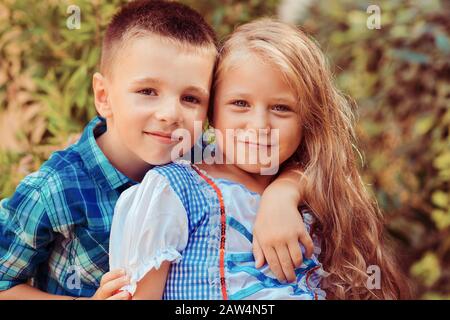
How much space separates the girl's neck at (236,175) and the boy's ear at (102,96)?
0.95 ft

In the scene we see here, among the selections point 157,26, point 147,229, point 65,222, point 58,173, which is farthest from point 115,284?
point 157,26

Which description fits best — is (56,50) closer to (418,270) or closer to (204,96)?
(204,96)

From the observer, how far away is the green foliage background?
276 centimetres

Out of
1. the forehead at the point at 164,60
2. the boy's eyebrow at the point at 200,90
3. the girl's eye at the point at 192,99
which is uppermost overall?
the forehead at the point at 164,60

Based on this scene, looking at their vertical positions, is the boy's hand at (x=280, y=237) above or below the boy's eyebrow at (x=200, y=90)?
below

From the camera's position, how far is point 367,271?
190 centimetres

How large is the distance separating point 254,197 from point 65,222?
459 millimetres

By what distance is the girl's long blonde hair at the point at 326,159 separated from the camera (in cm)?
177

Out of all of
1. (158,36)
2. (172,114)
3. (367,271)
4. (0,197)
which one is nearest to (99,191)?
(172,114)

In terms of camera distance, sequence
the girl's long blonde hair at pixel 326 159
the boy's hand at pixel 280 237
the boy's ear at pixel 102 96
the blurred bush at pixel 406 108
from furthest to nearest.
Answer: the blurred bush at pixel 406 108 < the boy's ear at pixel 102 96 < the girl's long blonde hair at pixel 326 159 < the boy's hand at pixel 280 237

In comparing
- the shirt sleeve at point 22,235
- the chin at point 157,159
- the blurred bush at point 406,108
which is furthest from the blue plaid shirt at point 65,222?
the blurred bush at point 406,108

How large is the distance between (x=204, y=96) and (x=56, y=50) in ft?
3.94

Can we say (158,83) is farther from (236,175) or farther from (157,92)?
(236,175)

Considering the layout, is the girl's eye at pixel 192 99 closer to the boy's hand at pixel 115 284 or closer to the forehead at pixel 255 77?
the forehead at pixel 255 77
